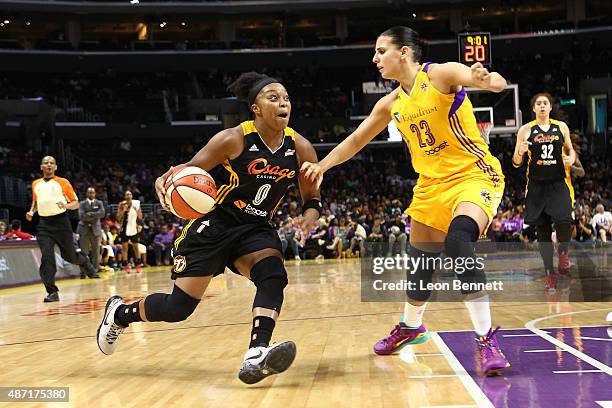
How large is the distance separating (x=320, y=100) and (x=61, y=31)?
50.7 feet

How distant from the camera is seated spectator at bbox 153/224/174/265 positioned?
24.3 m

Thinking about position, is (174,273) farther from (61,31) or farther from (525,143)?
(61,31)

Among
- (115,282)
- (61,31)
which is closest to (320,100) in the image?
(61,31)

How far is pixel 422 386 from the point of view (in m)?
4.08

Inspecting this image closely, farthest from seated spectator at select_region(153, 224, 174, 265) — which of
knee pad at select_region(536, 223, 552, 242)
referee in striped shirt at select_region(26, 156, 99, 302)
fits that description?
knee pad at select_region(536, 223, 552, 242)

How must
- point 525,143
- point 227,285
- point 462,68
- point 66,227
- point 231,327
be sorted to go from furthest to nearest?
point 227,285
point 66,227
point 525,143
point 231,327
point 462,68

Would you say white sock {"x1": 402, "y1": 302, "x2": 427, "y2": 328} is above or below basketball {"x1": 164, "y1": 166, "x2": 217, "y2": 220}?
below

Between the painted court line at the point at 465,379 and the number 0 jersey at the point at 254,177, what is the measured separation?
157 cm

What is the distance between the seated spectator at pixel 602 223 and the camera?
19984mm

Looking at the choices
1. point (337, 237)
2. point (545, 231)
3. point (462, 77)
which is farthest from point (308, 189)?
point (337, 237)

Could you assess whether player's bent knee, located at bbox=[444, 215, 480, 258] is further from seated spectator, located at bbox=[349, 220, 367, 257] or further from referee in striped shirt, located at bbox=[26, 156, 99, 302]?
seated spectator, located at bbox=[349, 220, 367, 257]

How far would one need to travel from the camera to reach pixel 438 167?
5.00 m

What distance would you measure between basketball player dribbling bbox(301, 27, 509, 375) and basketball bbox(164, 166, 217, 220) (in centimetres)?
65

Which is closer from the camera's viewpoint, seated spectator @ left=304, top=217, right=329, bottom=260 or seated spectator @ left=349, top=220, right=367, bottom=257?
seated spectator @ left=349, top=220, right=367, bottom=257
